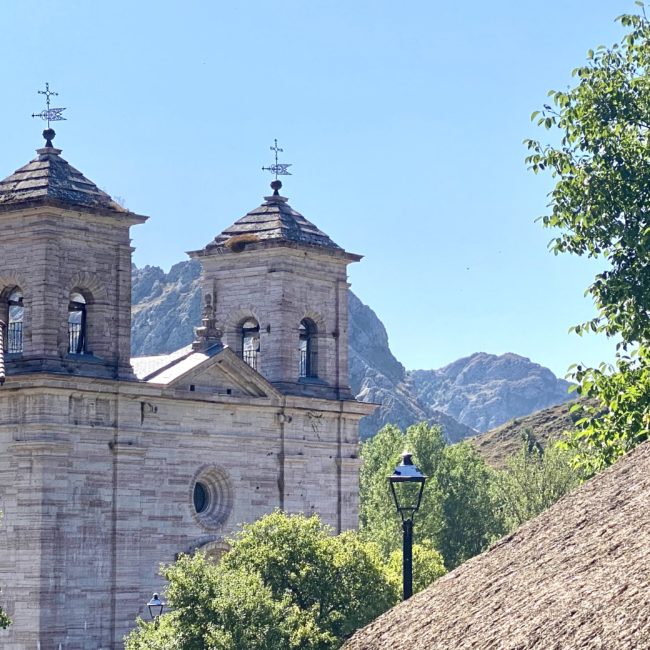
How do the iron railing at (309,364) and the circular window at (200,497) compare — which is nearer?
the circular window at (200,497)

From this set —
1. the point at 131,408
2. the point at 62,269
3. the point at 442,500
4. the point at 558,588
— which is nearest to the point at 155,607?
the point at 131,408

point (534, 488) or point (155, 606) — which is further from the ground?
point (534, 488)

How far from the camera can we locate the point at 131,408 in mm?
51938

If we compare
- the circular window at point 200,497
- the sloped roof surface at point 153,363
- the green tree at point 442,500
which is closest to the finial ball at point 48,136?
the sloped roof surface at point 153,363

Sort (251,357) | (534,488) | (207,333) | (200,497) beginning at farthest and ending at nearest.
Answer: (534,488)
(251,357)
(207,333)
(200,497)

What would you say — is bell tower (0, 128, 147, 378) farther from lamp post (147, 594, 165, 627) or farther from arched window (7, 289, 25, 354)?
lamp post (147, 594, 165, 627)

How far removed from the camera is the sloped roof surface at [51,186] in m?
50.9

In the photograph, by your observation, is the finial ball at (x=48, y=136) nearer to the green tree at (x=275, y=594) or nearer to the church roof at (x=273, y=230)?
the church roof at (x=273, y=230)

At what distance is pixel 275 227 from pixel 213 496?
8770 millimetres

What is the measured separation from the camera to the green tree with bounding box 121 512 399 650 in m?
36.1

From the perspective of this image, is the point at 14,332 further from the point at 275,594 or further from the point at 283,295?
the point at 275,594

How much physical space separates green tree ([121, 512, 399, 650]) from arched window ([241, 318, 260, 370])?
530 inches

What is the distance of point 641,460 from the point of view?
65.6 feet

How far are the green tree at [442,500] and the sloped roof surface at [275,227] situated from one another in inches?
605
